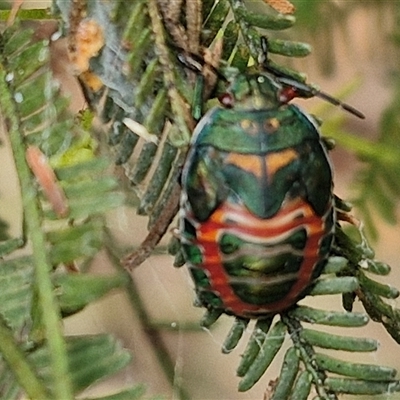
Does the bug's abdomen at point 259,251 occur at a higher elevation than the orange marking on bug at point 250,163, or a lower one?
lower

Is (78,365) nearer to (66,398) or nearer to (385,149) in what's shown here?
(66,398)

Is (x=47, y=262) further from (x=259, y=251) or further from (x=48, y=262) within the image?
(x=259, y=251)

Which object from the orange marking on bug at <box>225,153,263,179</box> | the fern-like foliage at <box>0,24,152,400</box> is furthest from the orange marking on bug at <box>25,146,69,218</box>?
the orange marking on bug at <box>225,153,263,179</box>

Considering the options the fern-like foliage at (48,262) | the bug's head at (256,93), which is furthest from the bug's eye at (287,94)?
the fern-like foliage at (48,262)

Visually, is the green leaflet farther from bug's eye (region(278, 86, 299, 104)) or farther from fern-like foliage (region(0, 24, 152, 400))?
bug's eye (region(278, 86, 299, 104))

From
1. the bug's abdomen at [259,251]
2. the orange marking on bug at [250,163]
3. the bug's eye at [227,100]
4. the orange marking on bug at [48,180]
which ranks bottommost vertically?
the bug's abdomen at [259,251]

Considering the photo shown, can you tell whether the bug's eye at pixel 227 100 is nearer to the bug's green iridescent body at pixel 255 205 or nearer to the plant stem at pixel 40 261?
the bug's green iridescent body at pixel 255 205

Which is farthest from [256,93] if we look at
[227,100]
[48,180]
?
[48,180]
